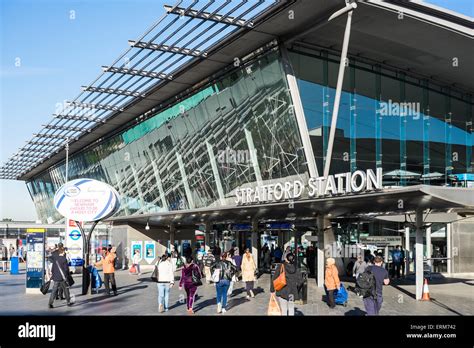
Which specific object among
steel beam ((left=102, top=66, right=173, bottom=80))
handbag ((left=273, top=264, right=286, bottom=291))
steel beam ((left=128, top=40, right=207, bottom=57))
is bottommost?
handbag ((left=273, top=264, right=286, bottom=291))

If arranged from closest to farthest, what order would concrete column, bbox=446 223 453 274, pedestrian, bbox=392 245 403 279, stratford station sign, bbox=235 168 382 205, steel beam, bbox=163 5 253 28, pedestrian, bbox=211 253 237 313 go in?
1. pedestrian, bbox=211 253 237 313
2. stratford station sign, bbox=235 168 382 205
3. steel beam, bbox=163 5 253 28
4. pedestrian, bbox=392 245 403 279
5. concrete column, bbox=446 223 453 274

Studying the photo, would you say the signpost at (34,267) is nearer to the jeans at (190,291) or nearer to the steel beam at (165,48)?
the jeans at (190,291)

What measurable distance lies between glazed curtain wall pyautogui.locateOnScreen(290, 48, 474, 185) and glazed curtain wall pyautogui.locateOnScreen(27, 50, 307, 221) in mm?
1240

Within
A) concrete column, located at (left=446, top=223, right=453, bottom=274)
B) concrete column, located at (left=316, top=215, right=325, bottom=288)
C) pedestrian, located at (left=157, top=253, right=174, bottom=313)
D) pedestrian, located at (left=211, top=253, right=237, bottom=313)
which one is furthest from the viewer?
concrete column, located at (left=446, top=223, right=453, bottom=274)

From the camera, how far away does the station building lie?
22.9 meters

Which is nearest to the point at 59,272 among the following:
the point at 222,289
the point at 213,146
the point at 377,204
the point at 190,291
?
the point at 190,291

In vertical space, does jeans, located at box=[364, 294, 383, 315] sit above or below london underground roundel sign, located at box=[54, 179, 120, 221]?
below

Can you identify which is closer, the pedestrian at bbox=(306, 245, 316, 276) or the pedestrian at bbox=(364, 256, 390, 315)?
the pedestrian at bbox=(364, 256, 390, 315)

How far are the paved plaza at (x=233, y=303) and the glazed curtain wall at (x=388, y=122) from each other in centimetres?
635

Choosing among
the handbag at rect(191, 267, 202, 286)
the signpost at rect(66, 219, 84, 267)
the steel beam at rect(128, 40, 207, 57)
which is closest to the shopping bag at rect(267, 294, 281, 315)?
the handbag at rect(191, 267, 202, 286)

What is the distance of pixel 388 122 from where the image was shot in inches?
1114

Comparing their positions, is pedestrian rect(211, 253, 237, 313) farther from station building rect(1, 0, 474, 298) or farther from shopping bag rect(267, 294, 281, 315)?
station building rect(1, 0, 474, 298)
